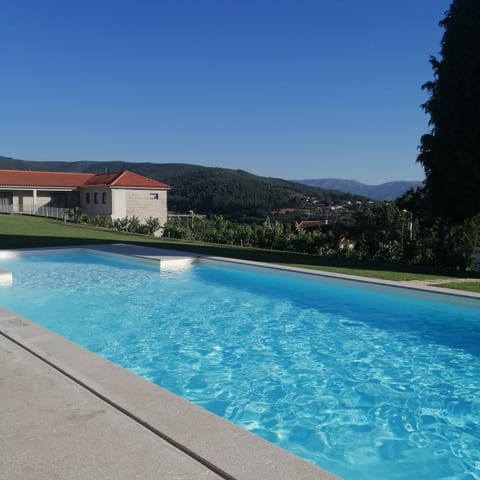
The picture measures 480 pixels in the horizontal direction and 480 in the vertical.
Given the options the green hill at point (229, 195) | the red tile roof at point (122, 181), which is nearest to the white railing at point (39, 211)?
the red tile roof at point (122, 181)

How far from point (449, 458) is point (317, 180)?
634ft

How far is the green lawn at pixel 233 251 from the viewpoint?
11.8 m

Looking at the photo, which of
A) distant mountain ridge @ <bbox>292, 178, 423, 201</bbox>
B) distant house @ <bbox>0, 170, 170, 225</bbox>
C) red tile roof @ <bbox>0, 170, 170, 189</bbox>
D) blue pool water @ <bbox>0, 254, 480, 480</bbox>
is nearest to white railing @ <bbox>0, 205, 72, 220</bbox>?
distant house @ <bbox>0, 170, 170, 225</bbox>

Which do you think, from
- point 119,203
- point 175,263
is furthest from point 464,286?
point 119,203

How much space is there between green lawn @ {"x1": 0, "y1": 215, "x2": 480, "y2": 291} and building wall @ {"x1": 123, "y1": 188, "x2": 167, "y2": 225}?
10.6m

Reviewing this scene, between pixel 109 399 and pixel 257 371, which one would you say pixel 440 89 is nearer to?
pixel 257 371

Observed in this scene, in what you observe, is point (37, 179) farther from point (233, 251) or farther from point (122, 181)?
point (233, 251)

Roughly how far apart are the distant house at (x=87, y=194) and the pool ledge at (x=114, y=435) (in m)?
34.3

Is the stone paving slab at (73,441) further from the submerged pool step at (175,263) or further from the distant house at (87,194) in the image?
the distant house at (87,194)

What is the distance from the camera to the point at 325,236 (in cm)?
2233

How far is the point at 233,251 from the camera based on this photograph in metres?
16.5

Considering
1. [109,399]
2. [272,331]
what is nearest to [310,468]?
[109,399]

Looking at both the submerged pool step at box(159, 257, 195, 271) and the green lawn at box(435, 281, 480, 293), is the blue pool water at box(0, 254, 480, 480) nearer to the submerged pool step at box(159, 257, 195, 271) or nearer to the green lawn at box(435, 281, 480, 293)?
the green lawn at box(435, 281, 480, 293)

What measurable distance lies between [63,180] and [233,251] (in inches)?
1124
